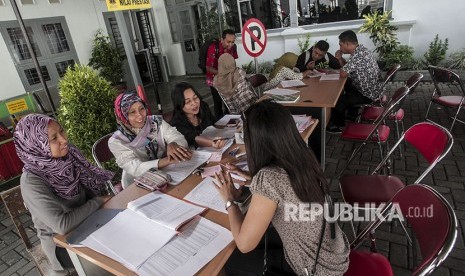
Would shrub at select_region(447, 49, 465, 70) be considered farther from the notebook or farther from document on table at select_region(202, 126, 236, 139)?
the notebook

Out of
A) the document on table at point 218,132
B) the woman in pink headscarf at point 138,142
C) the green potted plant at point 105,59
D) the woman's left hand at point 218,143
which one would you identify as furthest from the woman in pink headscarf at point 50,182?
the green potted plant at point 105,59

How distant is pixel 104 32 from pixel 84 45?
0.66 meters

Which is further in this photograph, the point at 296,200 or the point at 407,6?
the point at 407,6

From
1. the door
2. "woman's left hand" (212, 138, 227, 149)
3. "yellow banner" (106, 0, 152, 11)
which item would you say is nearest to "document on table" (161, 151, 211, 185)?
"woman's left hand" (212, 138, 227, 149)

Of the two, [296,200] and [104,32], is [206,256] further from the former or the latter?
[104,32]

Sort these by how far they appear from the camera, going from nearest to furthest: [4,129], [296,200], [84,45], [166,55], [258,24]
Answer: [296,200] < [258,24] < [4,129] < [84,45] < [166,55]

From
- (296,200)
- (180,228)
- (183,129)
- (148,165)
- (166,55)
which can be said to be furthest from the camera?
(166,55)

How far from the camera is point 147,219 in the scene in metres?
1.33

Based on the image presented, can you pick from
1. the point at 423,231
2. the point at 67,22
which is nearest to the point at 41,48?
the point at 67,22

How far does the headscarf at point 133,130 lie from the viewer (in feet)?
6.39

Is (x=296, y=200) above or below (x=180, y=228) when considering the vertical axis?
above

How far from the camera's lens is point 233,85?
3188 mm

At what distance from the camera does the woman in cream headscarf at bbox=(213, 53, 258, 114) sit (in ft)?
10.4

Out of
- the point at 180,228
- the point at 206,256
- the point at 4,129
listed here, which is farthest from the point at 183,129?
the point at 4,129
